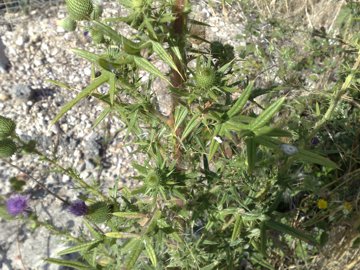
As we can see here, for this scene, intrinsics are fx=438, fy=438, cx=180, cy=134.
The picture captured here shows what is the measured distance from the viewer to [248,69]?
2797 mm

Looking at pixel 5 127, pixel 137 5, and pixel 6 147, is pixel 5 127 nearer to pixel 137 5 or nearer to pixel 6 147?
pixel 6 147

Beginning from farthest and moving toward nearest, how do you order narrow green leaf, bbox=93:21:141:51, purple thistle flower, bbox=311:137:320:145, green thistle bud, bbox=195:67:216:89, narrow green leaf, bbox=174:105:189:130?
purple thistle flower, bbox=311:137:320:145, narrow green leaf, bbox=174:105:189:130, green thistle bud, bbox=195:67:216:89, narrow green leaf, bbox=93:21:141:51

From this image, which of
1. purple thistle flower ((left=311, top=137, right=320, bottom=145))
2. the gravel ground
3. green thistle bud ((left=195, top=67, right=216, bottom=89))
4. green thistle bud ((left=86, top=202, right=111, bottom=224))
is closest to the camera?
green thistle bud ((left=195, top=67, right=216, bottom=89))

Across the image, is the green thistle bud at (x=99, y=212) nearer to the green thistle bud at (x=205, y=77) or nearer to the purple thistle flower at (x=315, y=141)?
the green thistle bud at (x=205, y=77)

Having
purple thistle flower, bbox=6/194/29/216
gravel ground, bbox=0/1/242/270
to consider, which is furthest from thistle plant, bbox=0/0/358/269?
gravel ground, bbox=0/1/242/270

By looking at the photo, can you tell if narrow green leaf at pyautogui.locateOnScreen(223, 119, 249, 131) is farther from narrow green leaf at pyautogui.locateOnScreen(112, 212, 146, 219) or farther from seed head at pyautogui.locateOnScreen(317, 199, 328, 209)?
seed head at pyautogui.locateOnScreen(317, 199, 328, 209)

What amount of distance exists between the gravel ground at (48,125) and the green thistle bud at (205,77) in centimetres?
119

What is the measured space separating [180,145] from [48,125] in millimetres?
1567

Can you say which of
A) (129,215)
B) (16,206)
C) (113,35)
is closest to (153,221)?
(129,215)

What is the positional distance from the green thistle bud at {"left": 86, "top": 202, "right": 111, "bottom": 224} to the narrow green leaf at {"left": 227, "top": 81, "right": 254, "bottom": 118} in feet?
1.83

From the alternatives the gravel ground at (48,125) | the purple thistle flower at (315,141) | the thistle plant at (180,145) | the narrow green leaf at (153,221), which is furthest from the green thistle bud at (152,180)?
the purple thistle flower at (315,141)

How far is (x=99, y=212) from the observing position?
1393 mm

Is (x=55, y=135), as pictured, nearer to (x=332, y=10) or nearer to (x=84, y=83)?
(x=84, y=83)

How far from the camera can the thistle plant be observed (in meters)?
1.01
